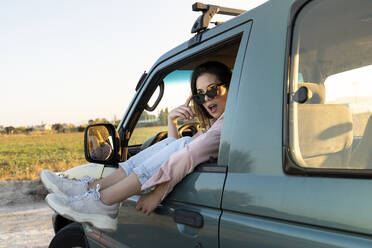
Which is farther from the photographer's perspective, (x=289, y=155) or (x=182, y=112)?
(x=182, y=112)

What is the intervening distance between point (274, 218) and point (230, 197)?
236 millimetres

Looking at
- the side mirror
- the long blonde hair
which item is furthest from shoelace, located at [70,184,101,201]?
the long blonde hair

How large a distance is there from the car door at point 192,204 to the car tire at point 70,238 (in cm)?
76

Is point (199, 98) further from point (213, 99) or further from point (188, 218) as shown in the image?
point (188, 218)

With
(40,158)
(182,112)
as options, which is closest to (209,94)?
(182,112)

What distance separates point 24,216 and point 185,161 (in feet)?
25.2

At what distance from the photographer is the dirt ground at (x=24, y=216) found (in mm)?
6156

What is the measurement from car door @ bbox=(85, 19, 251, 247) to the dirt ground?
14.3ft

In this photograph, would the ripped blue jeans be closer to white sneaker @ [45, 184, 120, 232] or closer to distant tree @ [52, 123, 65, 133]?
white sneaker @ [45, 184, 120, 232]

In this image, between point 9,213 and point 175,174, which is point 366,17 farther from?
point 9,213

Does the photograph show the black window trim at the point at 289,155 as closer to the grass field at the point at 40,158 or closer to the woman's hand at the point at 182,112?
the woman's hand at the point at 182,112

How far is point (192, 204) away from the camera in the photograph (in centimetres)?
167

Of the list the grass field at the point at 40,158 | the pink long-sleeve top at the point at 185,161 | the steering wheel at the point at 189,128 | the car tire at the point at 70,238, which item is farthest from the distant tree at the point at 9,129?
the pink long-sleeve top at the point at 185,161

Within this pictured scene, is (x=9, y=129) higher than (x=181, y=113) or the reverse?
the reverse
